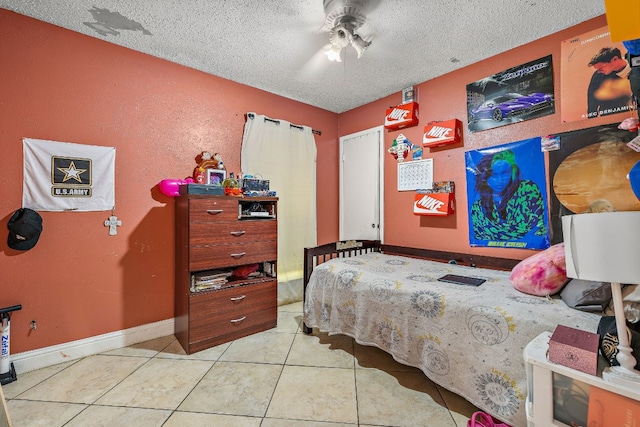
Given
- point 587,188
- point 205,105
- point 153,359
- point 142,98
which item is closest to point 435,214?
point 587,188

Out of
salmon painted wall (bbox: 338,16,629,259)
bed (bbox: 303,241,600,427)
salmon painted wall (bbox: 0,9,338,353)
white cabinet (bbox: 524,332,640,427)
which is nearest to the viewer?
white cabinet (bbox: 524,332,640,427)

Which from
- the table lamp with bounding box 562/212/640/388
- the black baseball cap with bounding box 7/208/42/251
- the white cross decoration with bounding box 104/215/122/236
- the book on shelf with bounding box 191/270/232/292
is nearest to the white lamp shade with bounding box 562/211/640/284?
the table lamp with bounding box 562/212/640/388

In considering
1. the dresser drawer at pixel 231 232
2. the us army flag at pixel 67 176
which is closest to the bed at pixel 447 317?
the dresser drawer at pixel 231 232

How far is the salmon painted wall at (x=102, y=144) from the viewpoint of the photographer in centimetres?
191

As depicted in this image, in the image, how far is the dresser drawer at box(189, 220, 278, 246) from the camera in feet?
7.18

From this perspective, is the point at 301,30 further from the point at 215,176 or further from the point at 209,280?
the point at 209,280

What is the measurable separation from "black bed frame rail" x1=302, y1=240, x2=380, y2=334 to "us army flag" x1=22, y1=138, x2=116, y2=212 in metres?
1.73

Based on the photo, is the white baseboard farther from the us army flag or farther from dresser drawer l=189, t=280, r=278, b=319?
the us army flag

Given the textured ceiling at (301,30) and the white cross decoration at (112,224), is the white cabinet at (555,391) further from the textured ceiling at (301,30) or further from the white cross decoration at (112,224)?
the white cross decoration at (112,224)

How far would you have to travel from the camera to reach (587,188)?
1.94 metres

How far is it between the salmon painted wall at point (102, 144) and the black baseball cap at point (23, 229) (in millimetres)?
60

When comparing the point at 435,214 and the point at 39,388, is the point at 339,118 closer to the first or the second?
the point at 435,214

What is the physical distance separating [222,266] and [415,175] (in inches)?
85.8

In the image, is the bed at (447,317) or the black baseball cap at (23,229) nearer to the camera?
the bed at (447,317)
